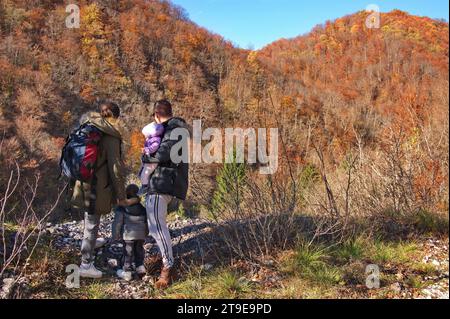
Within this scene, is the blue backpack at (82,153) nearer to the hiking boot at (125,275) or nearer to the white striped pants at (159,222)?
the white striped pants at (159,222)

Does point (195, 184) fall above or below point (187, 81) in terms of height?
below

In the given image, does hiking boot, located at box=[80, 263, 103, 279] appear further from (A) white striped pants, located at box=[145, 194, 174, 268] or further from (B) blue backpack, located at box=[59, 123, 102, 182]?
(B) blue backpack, located at box=[59, 123, 102, 182]

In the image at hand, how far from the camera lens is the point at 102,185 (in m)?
3.43

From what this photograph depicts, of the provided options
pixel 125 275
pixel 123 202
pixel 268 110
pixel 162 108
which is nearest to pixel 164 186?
pixel 123 202

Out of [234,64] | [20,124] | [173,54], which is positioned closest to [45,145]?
[20,124]

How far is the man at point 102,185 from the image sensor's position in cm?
339

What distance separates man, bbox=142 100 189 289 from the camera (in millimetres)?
3408

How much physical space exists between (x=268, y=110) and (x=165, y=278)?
2228 mm

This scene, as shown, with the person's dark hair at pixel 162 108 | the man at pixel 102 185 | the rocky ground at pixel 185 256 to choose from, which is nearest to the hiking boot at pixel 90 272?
the man at pixel 102 185

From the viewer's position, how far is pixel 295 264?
3.55 meters

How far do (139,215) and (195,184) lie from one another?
2.76 feet

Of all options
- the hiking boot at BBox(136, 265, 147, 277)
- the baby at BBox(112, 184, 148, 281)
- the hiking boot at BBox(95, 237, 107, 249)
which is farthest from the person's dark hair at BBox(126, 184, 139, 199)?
the hiking boot at BBox(95, 237, 107, 249)

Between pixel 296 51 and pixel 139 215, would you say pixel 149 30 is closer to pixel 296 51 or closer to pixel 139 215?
pixel 296 51

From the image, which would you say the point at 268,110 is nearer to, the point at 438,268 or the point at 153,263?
the point at 153,263
